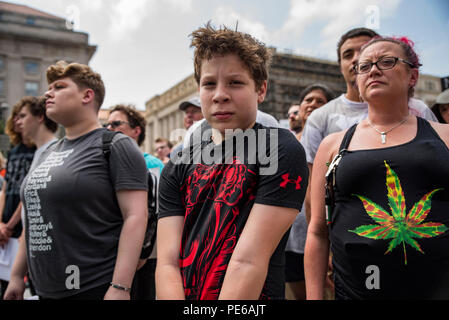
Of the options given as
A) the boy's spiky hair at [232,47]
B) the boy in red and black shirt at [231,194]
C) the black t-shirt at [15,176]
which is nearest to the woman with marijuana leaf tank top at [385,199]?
the boy in red and black shirt at [231,194]

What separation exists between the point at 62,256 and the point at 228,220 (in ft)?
4.01

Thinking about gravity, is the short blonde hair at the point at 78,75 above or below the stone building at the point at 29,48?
below

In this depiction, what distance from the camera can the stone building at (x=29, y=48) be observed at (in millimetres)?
38156

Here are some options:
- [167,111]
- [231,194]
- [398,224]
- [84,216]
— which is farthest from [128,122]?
[167,111]

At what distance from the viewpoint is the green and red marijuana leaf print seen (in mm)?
1508

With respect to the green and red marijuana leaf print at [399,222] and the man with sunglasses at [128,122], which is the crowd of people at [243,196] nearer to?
the green and red marijuana leaf print at [399,222]

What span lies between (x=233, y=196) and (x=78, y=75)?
166 cm

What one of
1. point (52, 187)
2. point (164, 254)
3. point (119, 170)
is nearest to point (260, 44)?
point (164, 254)

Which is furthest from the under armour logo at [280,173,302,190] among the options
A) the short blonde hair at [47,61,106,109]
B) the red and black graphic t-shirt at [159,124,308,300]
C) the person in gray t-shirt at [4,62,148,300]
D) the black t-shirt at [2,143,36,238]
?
the black t-shirt at [2,143,36,238]

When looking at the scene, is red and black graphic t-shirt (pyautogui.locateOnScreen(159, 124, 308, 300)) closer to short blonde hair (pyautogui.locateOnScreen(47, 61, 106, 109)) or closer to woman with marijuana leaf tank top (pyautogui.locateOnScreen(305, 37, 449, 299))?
woman with marijuana leaf tank top (pyautogui.locateOnScreen(305, 37, 449, 299))

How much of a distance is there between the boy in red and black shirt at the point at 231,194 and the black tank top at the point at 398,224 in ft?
1.30

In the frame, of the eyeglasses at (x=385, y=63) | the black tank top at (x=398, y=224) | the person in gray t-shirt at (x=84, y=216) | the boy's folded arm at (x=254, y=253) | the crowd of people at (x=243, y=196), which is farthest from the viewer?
the person in gray t-shirt at (x=84, y=216)

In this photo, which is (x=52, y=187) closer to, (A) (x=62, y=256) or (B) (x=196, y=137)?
(A) (x=62, y=256)

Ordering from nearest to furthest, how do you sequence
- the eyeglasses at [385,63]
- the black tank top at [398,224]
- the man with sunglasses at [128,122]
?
the black tank top at [398,224], the eyeglasses at [385,63], the man with sunglasses at [128,122]
